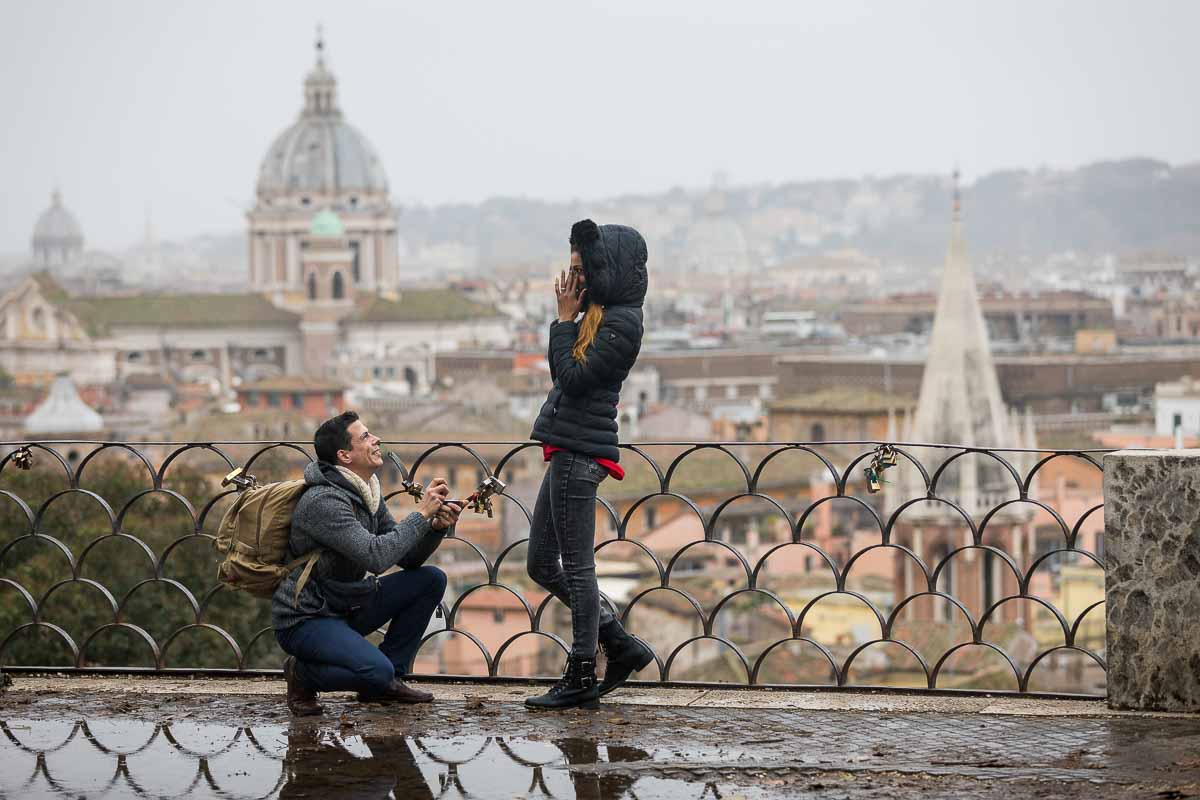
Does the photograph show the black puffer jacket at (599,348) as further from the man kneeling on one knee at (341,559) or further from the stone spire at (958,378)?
the stone spire at (958,378)

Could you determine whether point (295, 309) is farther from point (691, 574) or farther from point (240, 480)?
point (240, 480)

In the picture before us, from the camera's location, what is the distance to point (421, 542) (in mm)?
4398

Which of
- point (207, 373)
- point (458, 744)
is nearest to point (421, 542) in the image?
point (458, 744)

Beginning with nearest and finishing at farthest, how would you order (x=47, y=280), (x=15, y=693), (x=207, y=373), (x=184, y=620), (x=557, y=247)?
(x=15, y=693)
(x=184, y=620)
(x=207, y=373)
(x=47, y=280)
(x=557, y=247)

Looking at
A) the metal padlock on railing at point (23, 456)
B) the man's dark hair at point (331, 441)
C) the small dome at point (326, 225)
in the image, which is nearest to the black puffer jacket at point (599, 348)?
the man's dark hair at point (331, 441)

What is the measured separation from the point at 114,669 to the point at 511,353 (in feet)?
297

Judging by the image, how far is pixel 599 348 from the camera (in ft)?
14.2

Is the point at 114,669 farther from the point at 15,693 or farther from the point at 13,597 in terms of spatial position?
the point at 13,597

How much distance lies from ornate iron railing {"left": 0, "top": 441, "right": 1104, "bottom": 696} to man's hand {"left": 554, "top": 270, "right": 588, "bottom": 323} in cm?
59

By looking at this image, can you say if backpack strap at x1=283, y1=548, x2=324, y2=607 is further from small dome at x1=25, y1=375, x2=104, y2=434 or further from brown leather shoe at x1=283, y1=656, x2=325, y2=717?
small dome at x1=25, y1=375, x2=104, y2=434

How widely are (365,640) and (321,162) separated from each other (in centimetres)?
11581

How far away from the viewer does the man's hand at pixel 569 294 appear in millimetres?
Answer: 4359

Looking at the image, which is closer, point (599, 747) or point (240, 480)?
point (599, 747)

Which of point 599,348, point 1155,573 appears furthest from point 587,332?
point 1155,573
